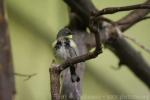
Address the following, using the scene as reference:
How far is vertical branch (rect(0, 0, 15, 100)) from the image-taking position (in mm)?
561

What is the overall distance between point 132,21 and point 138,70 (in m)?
0.16

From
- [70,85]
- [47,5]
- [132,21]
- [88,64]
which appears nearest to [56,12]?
[47,5]

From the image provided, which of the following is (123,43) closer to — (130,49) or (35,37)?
(130,49)

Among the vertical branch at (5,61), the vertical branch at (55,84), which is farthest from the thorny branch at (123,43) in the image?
the vertical branch at (5,61)

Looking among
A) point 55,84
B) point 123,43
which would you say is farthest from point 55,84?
point 123,43

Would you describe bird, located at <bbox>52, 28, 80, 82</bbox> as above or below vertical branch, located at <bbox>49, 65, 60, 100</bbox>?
above

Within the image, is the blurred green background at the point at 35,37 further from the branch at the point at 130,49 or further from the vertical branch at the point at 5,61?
the vertical branch at the point at 5,61

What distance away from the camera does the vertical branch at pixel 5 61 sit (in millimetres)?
561

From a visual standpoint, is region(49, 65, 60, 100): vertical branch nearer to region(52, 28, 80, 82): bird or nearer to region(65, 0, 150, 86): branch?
region(52, 28, 80, 82): bird

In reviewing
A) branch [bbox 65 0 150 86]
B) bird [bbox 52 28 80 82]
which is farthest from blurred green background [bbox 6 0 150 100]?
bird [bbox 52 28 80 82]

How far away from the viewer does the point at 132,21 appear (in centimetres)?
71

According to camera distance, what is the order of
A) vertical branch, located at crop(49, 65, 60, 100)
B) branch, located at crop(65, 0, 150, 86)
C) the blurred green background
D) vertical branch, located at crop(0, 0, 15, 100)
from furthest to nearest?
the blurred green background
branch, located at crop(65, 0, 150, 86)
vertical branch, located at crop(0, 0, 15, 100)
vertical branch, located at crop(49, 65, 60, 100)

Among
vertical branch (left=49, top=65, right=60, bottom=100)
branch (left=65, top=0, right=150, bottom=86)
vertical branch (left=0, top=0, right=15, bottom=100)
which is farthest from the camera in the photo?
branch (left=65, top=0, right=150, bottom=86)

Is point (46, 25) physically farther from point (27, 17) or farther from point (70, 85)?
point (70, 85)
